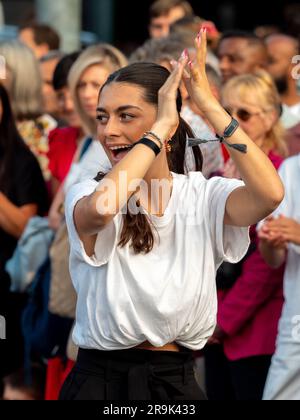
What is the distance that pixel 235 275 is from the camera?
5867mm

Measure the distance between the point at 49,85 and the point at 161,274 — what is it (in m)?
4.72

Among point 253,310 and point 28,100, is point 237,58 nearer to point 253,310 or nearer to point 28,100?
point 28,100

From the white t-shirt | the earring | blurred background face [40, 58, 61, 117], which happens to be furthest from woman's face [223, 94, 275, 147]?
blurred background face [40, 58, 61, 117]

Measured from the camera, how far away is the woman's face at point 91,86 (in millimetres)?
6449

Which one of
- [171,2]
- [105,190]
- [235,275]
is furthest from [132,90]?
[171,2]

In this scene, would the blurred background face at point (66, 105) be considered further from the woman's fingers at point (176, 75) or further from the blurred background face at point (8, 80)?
the woman's fingers at point (176, 75)

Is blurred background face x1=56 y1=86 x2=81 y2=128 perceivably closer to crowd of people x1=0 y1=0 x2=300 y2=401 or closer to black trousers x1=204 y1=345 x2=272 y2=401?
crowd of people x1=0 y1=0 x2=300 y2=401

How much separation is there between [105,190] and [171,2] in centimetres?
629

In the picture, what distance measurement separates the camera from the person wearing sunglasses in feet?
18.5

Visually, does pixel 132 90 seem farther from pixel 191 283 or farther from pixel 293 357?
pixel 293 357

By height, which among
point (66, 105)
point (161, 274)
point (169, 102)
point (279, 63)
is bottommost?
point (279, 63)

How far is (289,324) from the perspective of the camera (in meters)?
5.21

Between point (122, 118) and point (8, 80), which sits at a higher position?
point (122, 118)

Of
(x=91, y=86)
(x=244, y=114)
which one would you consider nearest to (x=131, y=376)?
(x=244, y=114)
